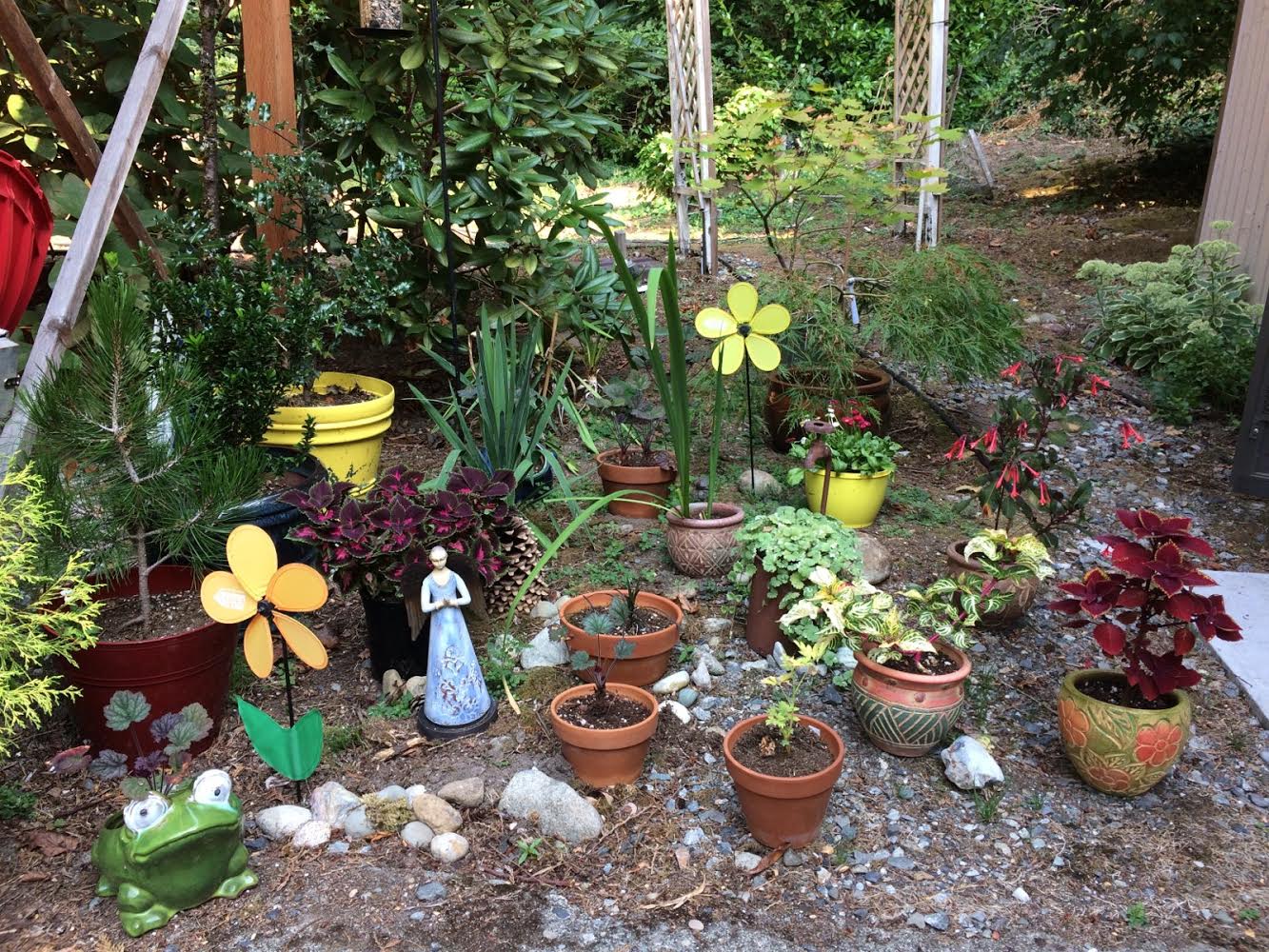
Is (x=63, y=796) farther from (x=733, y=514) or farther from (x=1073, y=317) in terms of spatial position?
(x=1073, y=317)

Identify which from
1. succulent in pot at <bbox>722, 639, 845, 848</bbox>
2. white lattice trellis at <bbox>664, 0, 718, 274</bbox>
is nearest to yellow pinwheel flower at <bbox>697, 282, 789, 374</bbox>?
succulent in pot at <bbox>722, 639, 845, 848</bbox>

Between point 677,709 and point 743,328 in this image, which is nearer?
point 677,709

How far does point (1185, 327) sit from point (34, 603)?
14.0ft

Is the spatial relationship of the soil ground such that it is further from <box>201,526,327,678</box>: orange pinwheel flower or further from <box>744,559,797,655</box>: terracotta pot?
<box>201,526,327,678</box>: orange pinwheel flower

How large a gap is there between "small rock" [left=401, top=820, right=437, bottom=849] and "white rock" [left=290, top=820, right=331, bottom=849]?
0.15 m

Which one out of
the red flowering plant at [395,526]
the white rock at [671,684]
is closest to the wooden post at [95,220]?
the red flowering plant at [395,526]

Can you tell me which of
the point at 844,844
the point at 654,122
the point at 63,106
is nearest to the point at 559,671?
the point at 844,844

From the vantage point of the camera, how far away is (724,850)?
192 cm

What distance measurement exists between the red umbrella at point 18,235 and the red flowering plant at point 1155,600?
8.47 feet

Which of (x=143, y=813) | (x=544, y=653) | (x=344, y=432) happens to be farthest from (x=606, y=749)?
(x=344, y=432)

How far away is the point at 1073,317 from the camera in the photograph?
5.04m

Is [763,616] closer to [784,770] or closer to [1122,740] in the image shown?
[784,770]

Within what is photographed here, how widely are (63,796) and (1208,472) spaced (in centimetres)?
366

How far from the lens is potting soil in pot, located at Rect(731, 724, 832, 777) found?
1.91 meters
